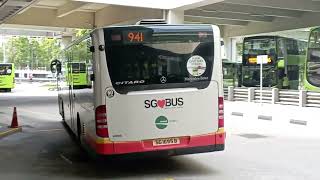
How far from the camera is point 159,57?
8.59 metres

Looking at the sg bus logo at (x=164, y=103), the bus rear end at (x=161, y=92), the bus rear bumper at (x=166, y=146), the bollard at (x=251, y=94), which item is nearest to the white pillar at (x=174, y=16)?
the bollard at (x=251, y=94)

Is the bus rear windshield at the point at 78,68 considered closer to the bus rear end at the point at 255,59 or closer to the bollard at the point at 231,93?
the bollard at the point at 231,93

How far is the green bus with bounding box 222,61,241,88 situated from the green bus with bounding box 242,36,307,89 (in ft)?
4.88

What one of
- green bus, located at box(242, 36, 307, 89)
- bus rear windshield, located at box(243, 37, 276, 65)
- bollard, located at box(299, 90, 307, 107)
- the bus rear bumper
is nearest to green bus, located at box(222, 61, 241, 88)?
green bus, located at box(242, 36, 307, 89)

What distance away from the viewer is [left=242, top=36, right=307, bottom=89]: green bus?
102 feet

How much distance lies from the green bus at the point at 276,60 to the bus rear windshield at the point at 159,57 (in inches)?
893

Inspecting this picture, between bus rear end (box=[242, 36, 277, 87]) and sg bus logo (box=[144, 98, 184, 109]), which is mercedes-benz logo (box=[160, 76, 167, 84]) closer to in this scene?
sg bus logo (box=[144, 98, 184, 109])

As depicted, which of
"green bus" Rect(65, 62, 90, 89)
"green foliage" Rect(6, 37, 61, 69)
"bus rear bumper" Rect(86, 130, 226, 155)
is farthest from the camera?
"green foliage" Rect(6, 37, 61, 69)

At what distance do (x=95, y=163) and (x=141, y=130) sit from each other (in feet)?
6.57

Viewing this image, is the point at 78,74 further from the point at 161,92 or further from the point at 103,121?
the point at 161,92

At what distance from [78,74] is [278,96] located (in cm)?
1687

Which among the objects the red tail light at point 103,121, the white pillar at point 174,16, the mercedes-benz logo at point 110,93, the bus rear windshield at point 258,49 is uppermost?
the white pillar at point 174,16

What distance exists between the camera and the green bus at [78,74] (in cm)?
976

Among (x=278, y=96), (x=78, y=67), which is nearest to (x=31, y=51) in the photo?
(x=278, y=96)
